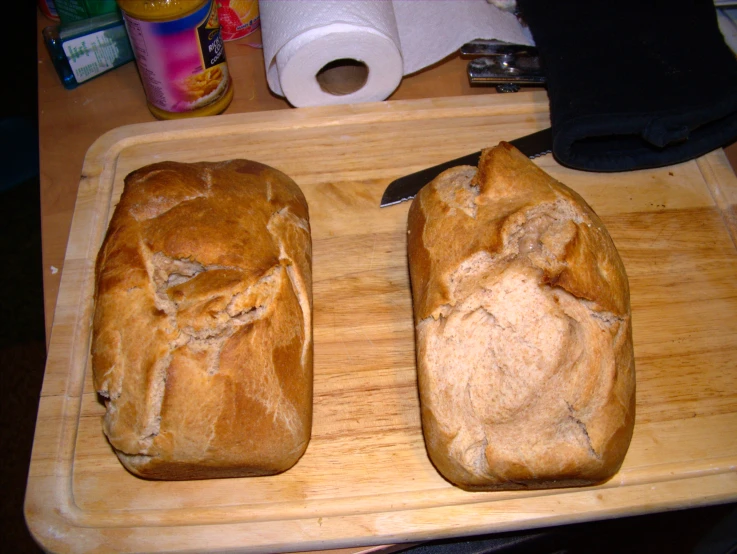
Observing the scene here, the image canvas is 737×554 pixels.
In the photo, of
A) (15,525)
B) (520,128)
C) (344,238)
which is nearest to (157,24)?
(344,238)

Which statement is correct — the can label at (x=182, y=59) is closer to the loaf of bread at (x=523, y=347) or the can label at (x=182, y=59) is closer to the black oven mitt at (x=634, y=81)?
the loaf of bread at (x=523, y=347)

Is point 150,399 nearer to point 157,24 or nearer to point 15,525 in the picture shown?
point 157,24

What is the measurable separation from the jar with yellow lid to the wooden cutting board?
7 centimetres

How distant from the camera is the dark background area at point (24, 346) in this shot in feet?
6.35

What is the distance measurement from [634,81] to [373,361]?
111 centimetres

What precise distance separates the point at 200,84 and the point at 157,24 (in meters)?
0.25

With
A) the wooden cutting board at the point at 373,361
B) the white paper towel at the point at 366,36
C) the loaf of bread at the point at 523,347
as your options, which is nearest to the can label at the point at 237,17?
the white paper towel at the point at 366,36

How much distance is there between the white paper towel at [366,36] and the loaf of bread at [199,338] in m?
0.52

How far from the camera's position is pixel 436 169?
1756 millimetres

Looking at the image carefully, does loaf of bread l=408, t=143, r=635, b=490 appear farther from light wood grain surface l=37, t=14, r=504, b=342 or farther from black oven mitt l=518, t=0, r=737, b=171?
light wood grain surface l=37, t=14, r=504, b=342

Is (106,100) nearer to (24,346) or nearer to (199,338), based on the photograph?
(199,338)

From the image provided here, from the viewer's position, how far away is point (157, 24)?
1543 mm

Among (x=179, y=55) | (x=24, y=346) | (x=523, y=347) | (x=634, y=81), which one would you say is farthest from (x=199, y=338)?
(x=24, y=346)

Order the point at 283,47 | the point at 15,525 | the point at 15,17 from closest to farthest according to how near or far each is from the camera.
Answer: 1. the point at 283,47
2. the point at 15,525
3. the point at 15,17
